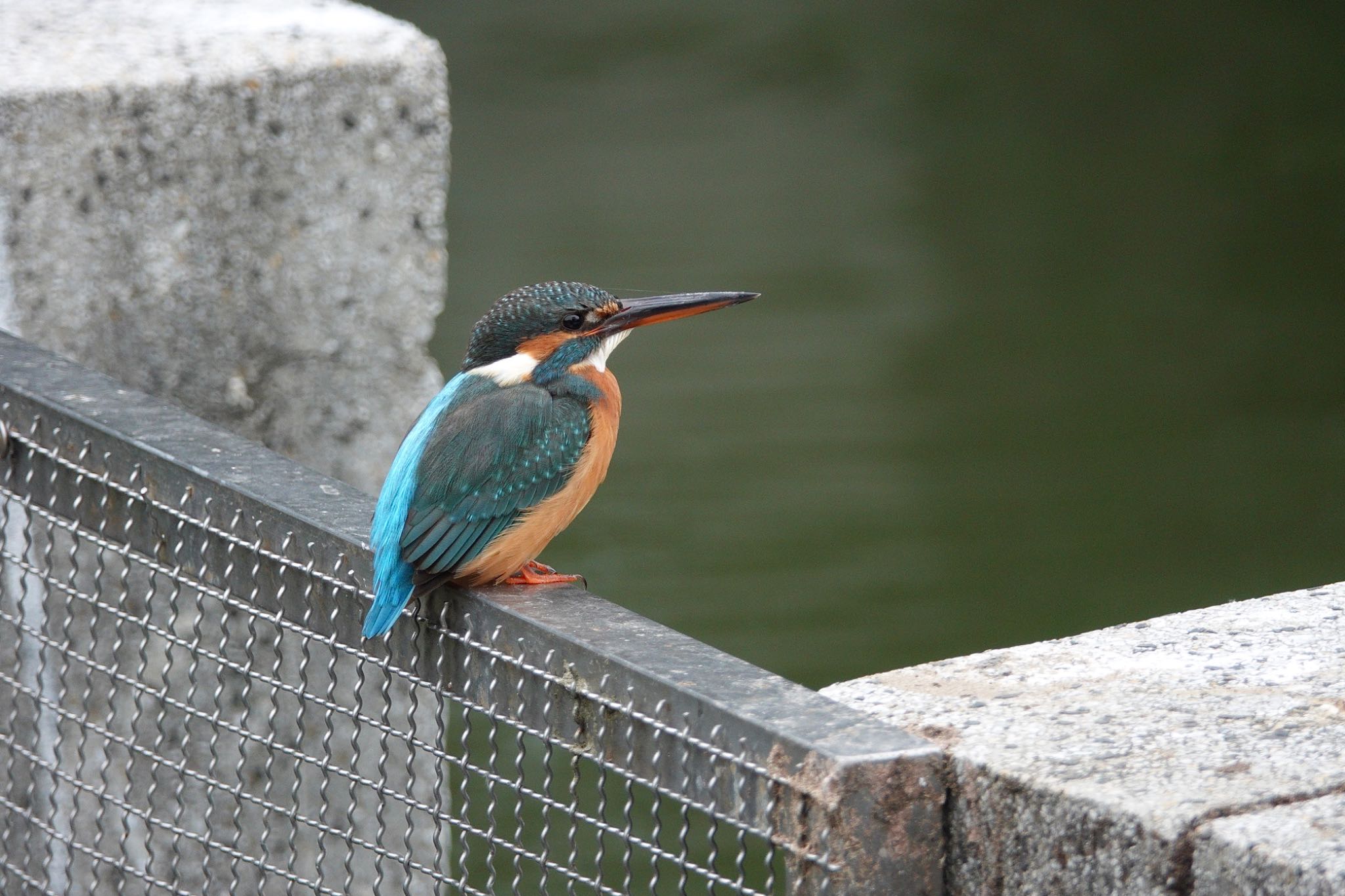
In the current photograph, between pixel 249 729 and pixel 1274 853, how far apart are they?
5.13ft

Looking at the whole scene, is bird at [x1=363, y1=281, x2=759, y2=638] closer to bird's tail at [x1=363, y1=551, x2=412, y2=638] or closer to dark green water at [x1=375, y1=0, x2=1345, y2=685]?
bird's tail at [x1=363, y1=551, x2=412, y2=638]

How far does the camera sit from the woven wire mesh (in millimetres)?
1396

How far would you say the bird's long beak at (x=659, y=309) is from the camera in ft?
7.14

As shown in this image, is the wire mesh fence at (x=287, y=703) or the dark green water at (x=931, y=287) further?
the dark green water at (x=931, y=287)

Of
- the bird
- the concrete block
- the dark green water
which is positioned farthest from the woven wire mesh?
the dark green water

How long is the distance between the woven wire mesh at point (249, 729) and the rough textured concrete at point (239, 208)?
32 centimetres

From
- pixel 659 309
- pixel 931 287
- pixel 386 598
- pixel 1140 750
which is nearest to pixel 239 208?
pixel 659 309

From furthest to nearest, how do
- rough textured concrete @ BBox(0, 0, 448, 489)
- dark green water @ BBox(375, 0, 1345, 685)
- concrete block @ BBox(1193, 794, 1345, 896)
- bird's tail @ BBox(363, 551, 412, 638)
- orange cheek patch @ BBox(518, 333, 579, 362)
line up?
dark green water @ BBox(375, 0, 1345, 685) → rough textured concrete @ BBox(0, 0, 448, 489) → orange cheek patch @ BBox(518, 333, 579, 362) → bird's tail @ BBox(363, 551, 412, 638) → concrete block @ BBox(1193, 794, 1345, 896)

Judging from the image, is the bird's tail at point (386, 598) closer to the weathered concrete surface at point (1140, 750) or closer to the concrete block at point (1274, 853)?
the weathered concrete surface at point (1140, 750)

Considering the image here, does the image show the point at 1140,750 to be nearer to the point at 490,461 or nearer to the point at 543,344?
the point at 490,461

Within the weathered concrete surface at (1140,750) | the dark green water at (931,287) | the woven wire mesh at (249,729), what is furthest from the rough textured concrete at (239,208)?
the dark green water at (931,287)

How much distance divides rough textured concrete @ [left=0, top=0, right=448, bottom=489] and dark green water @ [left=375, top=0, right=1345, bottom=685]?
2.53 m

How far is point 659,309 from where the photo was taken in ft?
7.42

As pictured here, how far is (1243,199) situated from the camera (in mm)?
7684
